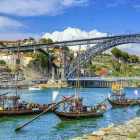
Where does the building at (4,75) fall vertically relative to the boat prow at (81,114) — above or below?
above

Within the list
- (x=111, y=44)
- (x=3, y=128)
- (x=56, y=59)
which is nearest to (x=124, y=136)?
(x=3, y=128)

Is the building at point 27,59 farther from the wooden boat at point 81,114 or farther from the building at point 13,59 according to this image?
the wooden boat at point 81,114

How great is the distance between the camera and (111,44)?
5934cm

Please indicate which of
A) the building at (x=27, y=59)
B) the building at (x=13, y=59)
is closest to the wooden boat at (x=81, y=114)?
the building at (x=27, y=59)

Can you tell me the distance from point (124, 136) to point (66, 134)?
4477mm

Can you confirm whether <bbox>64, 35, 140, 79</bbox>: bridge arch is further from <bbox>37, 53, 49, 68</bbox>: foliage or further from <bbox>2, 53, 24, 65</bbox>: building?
<bbox>2, 53, 24, 65</bbox>: building

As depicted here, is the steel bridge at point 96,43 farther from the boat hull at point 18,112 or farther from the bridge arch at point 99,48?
the boat hull at point 18,112

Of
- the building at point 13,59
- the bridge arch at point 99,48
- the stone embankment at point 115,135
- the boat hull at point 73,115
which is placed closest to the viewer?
the stone embankment at point 115,135

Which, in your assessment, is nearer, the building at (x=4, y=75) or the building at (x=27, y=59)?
the building at (x=4, y=75)

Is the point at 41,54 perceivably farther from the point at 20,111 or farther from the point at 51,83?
the point at 20,111

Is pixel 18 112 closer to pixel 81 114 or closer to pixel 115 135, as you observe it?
pixel 81 114

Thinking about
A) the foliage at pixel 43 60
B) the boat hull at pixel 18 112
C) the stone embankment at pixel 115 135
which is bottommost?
the boat hull at pixel 18 112

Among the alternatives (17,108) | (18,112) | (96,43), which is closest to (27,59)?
(96,43)

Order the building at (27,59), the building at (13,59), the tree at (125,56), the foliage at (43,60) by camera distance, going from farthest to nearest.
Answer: the tree at (125,56), the foliage at (43,60), the building at (13,59), the building at (27,59)
